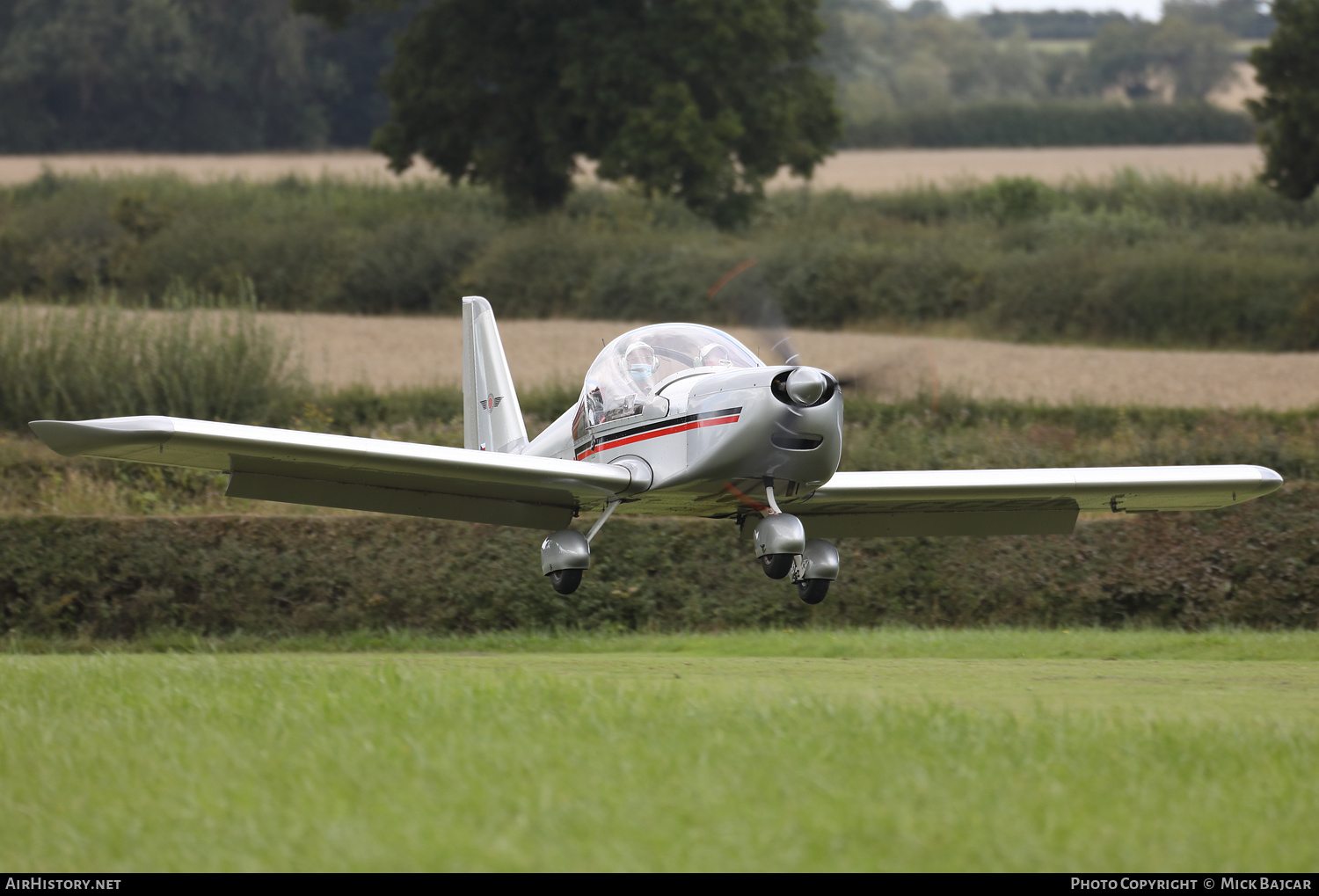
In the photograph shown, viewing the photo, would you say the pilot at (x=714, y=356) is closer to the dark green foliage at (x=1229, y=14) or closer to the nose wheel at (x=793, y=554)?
the nose wheel at (x=793, y=554)

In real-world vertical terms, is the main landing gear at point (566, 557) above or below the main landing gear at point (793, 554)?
below

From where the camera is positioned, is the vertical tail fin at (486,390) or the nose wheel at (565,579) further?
the vertical tail fin at (486,390)

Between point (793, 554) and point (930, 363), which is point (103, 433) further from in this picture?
point (930, 363)

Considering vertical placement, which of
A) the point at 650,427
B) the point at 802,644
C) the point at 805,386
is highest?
the point at 805,386

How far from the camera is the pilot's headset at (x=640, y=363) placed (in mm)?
12391

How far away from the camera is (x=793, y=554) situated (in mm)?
11117

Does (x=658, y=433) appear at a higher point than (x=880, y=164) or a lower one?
higher

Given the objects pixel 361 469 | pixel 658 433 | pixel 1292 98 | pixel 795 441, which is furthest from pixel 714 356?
pixel 1292 98

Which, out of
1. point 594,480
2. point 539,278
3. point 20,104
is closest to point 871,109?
point 20,104

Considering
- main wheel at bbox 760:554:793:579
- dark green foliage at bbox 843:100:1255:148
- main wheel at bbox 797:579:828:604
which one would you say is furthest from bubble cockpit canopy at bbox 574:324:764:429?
dark green foliage at bbox 843:100:1255:148

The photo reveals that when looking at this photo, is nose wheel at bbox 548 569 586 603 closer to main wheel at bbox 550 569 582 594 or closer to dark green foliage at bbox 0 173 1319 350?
Result: main wheel at bbox 550 569 582 594

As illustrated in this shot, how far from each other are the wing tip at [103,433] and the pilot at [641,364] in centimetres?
370

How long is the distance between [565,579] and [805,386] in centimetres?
269

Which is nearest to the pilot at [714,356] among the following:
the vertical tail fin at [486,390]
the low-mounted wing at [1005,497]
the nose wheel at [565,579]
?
the low-mounted wing at [1005,497]
